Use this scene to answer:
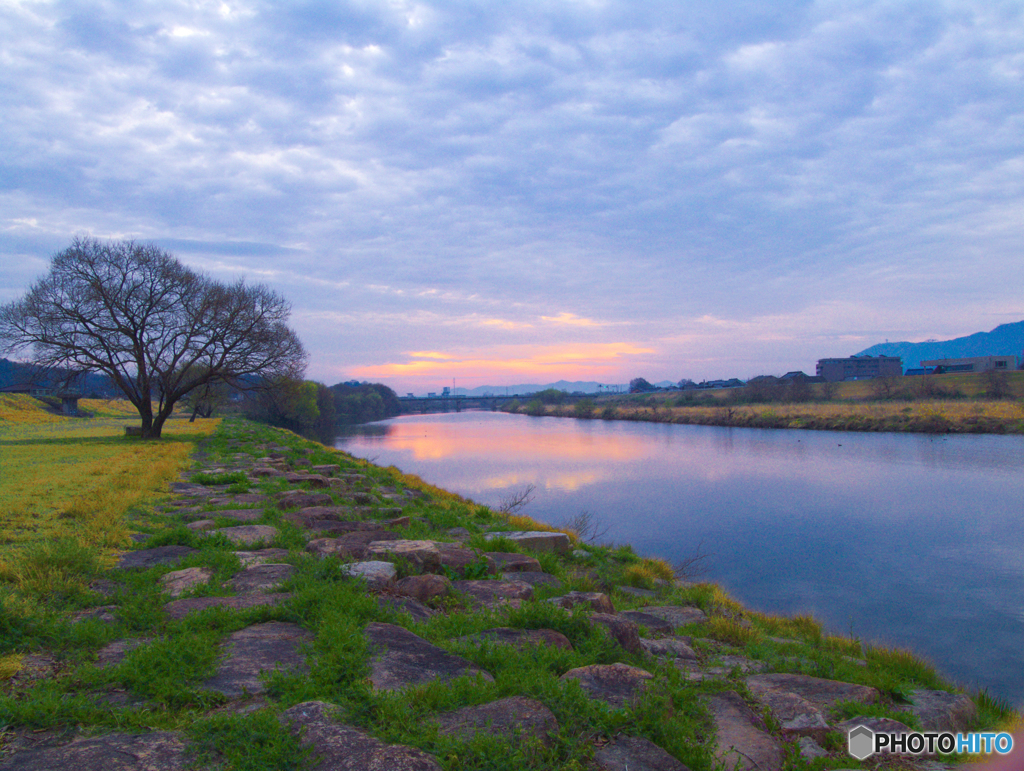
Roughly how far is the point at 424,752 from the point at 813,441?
3308cm

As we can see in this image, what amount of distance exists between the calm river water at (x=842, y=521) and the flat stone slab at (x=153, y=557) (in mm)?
7399

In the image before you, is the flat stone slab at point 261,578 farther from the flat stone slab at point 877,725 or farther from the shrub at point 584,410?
the shrub at point 584,410

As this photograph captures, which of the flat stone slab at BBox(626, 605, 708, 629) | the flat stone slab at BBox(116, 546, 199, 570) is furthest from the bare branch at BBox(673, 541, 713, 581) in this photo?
the flat stone slab at BBox(116, 546, 199, 570)

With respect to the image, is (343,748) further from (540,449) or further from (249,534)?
(540,449)

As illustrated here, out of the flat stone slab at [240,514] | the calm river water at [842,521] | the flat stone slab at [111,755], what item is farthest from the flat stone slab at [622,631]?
the flat stone slab at [240,514]

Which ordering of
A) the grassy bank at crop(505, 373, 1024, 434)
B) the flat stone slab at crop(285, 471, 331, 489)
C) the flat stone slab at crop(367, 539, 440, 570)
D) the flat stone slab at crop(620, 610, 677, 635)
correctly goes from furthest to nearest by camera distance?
the grassy bank at crop(505, 373, 1024, 434), the flat stone slab at crop(285, 471, 331, 489), the flat stone slab at crop(367, 539, 440, 570), the flat stone slab at crop(620, 610, 677, 635)

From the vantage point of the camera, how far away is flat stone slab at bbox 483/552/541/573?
6.41 meters

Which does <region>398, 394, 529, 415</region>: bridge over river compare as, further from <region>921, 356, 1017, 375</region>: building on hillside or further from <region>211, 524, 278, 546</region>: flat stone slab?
<region>211, 524, 278, 546</region>: flat stone slab

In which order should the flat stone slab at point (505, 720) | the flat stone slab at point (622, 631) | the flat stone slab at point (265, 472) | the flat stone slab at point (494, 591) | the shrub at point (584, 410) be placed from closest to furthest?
the flat stone slab at point (505, 720) → the flat stone slab at point (622, 631) → the flat stone slab at point (494, 591) → the flat stone slab at point (265, 472) → the shrub at point (584, 410)

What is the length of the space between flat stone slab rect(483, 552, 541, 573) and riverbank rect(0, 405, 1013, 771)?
3cm

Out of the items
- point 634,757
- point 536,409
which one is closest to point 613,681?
point 634,757

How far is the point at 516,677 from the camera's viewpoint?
3.31 meters

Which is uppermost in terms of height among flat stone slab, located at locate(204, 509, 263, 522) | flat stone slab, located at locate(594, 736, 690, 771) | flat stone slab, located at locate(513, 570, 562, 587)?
flat stone slab, located at locate(204, 509, 263, 522)

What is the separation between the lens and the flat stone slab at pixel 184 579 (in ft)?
14.8
